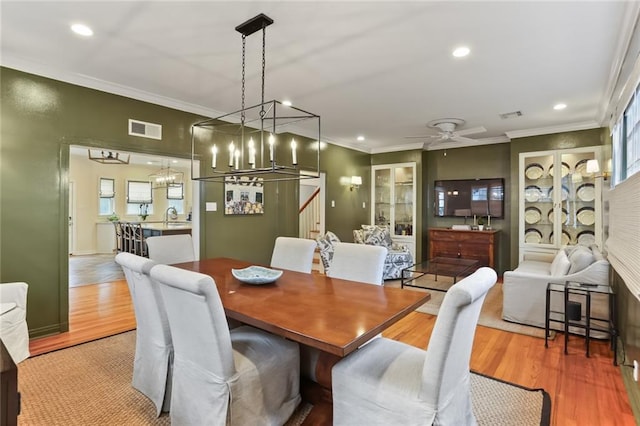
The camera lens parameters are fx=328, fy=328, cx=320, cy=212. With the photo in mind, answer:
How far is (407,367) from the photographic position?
5.25ft

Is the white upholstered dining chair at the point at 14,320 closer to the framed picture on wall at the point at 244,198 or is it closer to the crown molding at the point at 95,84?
the crown molding at the point at 95,84

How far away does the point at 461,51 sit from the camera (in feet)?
9.11

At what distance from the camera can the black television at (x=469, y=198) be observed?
20.5 ft

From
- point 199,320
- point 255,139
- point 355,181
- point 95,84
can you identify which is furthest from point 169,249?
point 355,181

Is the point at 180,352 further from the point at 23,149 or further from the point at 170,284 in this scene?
the point at 23,149

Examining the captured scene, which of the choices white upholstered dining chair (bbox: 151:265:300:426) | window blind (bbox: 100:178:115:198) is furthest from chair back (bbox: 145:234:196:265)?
window blind (bbox: 100:178:115:198)

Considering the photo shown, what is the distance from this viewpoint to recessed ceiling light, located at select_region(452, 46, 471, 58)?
2727mm

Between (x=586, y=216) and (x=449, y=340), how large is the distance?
17.2ft

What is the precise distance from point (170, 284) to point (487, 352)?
2.73m

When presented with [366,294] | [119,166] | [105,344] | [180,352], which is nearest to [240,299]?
[180,352]

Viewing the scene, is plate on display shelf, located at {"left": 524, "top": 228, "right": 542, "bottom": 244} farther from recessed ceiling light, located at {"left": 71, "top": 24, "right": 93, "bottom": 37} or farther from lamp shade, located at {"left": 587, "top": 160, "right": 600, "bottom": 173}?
recessed ceiling light, located at {"left": 71, "top": 24, "right": 93, "bottom": 37}

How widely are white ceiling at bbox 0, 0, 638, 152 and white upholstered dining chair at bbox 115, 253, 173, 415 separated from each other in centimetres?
172

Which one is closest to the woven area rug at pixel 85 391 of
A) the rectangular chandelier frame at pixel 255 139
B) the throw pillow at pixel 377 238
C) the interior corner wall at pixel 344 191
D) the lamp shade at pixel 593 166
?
the rectangular chandelier frame at pixel 255 139

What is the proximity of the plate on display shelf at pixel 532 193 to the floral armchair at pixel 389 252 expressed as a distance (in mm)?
2238
